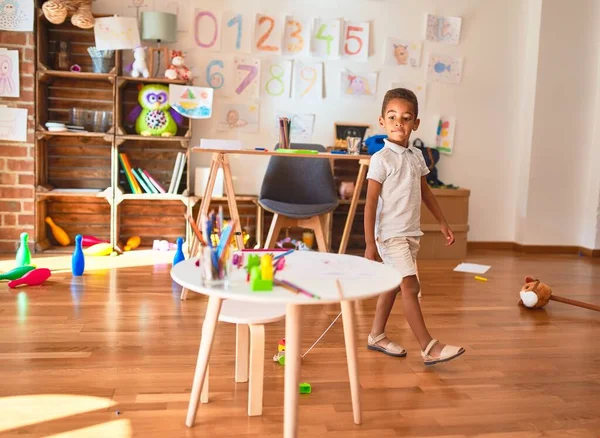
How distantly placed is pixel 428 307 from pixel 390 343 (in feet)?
2.53

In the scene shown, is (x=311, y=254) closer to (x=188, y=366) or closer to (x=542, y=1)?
(x=188, y=366)

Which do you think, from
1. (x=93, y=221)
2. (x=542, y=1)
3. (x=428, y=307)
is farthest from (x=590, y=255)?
(x=93, y=221)

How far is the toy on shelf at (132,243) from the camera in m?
4.43

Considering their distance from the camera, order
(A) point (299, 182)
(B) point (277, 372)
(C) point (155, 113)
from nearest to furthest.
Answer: (B) point (277, 372)
(A) point (299, 182)
(C) point (155, 113)

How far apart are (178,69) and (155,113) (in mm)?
332

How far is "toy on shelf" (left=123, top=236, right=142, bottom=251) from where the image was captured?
443 cm

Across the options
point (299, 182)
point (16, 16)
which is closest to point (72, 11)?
point (16, 16)

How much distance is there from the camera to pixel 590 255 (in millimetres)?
4867

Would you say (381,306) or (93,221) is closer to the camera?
(381,306)

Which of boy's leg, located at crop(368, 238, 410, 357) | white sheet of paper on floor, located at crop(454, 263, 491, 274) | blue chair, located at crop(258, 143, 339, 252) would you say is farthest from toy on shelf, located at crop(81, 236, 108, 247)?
boy's leg, located at crop(368, 238, 410, 357)

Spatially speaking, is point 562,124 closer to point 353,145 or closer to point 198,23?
point 353,145

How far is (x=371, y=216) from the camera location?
2.21 m

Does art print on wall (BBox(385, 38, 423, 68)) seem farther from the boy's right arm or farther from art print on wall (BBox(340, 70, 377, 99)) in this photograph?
the boy's right arm

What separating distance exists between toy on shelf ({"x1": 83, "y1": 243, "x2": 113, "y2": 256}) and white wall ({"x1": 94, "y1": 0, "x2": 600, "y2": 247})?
876mm
